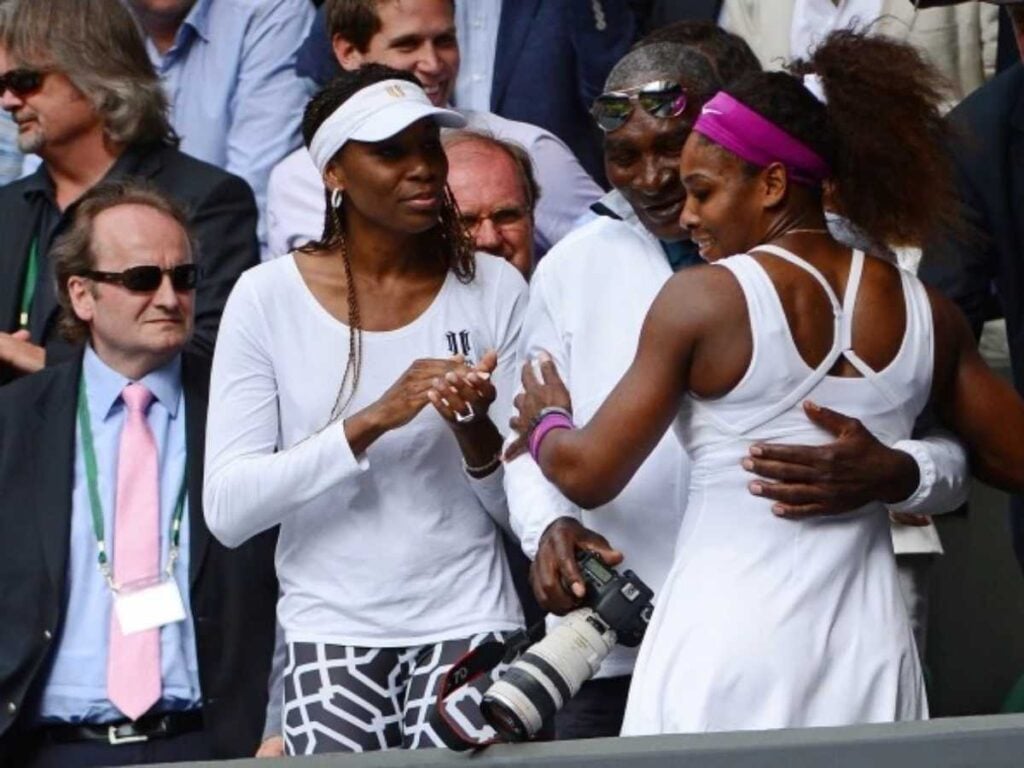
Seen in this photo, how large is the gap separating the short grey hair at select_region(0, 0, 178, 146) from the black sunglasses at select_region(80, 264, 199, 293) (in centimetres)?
81

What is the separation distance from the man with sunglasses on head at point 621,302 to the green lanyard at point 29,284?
71.3 inches

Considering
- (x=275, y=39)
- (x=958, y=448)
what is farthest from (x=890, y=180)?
(x=275, y=39)

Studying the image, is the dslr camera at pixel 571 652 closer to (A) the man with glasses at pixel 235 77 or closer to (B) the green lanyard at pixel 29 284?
(B) the green lanyard at pixel 29 284

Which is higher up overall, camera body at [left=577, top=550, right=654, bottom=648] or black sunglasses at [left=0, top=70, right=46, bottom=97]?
black sunglasses at [left=0, top=70, right=46, bottom=97]

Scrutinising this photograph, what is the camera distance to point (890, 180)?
448 cm

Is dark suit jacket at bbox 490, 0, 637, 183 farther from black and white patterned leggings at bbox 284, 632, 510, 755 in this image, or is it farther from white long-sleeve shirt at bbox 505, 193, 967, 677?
black and white patterned leggings at bbox 284, 632, 510, 755

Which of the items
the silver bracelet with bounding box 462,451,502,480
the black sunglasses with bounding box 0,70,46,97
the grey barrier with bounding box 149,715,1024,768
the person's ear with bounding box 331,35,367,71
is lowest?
the grey barrier with bounding box 149,715,1024,768

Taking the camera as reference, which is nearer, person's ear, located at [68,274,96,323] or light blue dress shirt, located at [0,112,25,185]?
person's ear, located at [68,274,96,323]

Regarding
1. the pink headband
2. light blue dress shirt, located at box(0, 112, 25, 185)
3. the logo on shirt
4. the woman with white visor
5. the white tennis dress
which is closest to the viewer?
A: the white tennis dress

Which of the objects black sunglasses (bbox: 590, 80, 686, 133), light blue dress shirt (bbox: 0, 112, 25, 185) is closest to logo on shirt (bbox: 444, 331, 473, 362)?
black sunglasses (bbox: 590, 80, 686, 133)

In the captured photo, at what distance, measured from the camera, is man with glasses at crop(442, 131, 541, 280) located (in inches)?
233

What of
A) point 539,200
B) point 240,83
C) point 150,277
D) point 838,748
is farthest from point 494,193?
point 838,748

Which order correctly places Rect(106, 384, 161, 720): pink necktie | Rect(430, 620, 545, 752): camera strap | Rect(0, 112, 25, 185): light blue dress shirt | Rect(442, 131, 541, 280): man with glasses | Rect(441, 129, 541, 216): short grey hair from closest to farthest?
1. Rect(430, 620, 545, 752): camera strap
2. Rect(106, 384, 161, 720): pink necktie
3. Rect(442, 131, 541, 280): man with glasses
4. Rect(441, 129, 541, 216): short grey hair
5. Rect(0, 112, 25, 185): light blue dress shirt

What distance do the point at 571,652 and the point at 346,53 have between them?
9.20ft
